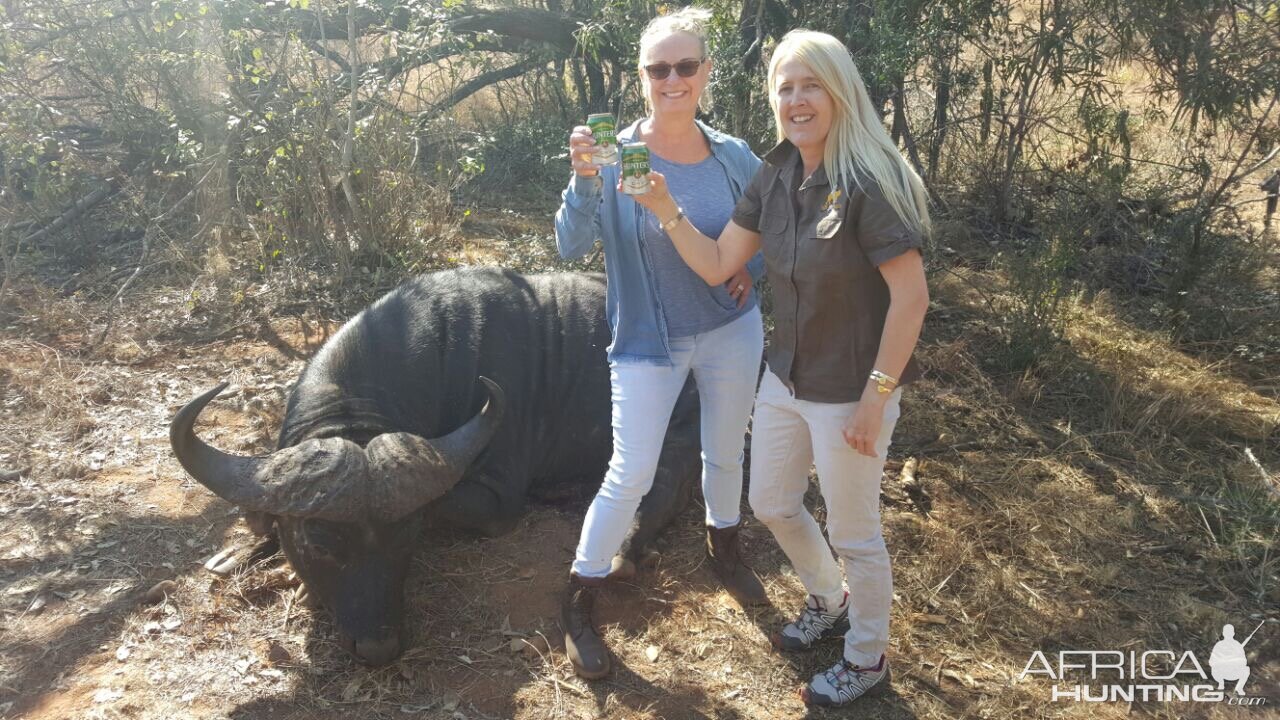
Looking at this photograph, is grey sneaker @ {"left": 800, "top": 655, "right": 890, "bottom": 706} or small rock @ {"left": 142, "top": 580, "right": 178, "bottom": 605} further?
small rock @ {"left": 142, "top": 580, "right": 178, "bottom": 605}

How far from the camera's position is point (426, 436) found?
4.39 m

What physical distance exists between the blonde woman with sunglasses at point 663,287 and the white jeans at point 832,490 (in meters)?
0.26

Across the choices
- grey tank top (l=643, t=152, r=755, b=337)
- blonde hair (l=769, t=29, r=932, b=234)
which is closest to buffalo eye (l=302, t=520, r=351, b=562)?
grey tank top (l=643, t=152, r=755, b=337)

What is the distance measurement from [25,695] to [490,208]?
6.51 metres

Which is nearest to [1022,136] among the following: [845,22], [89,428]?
[845,22]

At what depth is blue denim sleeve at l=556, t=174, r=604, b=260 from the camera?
299 centimetres

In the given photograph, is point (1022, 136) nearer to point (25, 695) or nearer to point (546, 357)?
point (546, 357)

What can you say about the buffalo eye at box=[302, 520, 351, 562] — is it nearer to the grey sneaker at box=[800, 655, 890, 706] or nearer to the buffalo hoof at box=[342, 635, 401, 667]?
the buffalo hoof at box=[342, 635, 401, 667]

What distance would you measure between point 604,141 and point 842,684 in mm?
2227

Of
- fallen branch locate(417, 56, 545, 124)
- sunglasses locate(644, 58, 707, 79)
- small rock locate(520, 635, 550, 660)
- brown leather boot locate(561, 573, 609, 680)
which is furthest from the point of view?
fallen branch locate(417, 56, 545, 124)

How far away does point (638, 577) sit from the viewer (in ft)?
13.7

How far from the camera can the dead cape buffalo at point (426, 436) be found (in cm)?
356

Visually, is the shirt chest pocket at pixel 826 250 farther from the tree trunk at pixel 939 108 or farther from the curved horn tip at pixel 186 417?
the tree trunk at pixel 939 108

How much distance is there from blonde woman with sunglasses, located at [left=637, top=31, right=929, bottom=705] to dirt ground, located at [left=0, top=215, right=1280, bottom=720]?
0.78m
